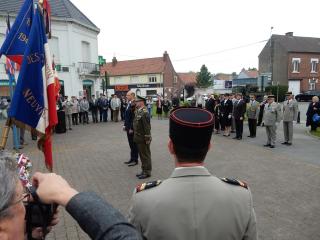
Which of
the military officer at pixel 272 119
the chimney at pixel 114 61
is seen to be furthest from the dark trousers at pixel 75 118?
the chimney at pixel 114 61

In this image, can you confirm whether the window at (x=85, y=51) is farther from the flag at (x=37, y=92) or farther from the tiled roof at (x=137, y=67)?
the tiled roof at (x=137, y=67)

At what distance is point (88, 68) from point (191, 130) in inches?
1064

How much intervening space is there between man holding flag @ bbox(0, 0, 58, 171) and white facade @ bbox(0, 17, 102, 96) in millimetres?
22212

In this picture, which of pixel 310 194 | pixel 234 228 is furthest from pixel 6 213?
pixel 310 194

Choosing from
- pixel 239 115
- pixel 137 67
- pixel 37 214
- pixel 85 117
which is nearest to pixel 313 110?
pixel 239 115

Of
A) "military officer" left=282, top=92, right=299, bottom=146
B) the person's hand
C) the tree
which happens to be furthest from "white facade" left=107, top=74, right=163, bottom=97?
the person's hand

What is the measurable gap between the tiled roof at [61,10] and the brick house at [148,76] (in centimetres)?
3040

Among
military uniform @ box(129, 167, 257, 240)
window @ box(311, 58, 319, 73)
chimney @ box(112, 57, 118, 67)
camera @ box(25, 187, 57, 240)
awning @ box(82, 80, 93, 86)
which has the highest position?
chimney @ box(112, 57, 118, 67)

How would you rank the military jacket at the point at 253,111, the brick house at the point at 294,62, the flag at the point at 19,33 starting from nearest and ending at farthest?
the flag at the point at 19,33 < the military jacket at the point at 253,111 < the brick house at the point at 294,62

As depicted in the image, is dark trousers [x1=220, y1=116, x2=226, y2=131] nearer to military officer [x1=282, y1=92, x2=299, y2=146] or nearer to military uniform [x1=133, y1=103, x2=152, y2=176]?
military officer [x1=282, y1=92, x2=299, y2=146]

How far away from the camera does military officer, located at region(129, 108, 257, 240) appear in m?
1.67

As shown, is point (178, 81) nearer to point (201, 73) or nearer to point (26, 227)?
point (201, 73)

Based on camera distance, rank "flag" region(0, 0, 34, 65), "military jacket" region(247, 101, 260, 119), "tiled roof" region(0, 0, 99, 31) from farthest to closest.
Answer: "tiled roof" region(0, 0, 99, 31) → "military jacket" region(247, 101, 260, 119) → "flag" region(0, 0, 34, 65)

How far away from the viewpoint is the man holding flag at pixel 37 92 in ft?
10.3
